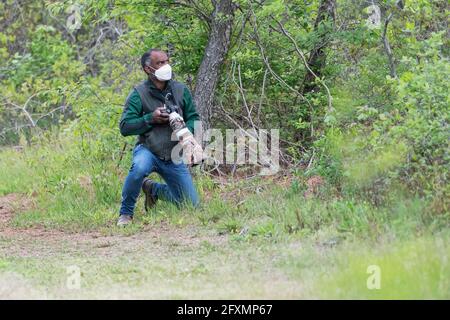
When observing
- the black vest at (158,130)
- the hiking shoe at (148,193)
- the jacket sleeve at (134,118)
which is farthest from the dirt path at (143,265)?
the jacket sleeve at (134,118)

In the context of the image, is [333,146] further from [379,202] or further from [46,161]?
[46,161]

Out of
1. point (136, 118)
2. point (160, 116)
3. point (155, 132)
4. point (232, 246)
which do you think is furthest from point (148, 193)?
point (232, 246)

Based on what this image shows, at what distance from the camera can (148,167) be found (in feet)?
31.4

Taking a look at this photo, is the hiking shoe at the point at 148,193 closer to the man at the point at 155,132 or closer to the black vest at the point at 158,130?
the man at the point at 155,132

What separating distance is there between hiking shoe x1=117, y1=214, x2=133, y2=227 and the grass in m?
0.11

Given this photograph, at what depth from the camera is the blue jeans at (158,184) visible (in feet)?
31.4

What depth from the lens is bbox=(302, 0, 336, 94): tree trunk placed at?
433 inches

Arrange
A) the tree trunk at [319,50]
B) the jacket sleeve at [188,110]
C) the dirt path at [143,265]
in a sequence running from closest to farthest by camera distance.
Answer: the dirt path at [143,265] → the jacket sleeve at [188,110] → the tree trunk at [319,50]

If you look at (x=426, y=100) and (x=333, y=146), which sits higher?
(x=426, y=100)

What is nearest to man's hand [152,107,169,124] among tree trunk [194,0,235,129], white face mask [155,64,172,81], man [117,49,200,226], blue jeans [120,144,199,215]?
man [117,49,200,226]

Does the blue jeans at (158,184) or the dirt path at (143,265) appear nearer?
the dirt path at (143,265)

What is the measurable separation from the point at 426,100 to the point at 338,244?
162 cm

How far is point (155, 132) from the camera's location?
9641mm
